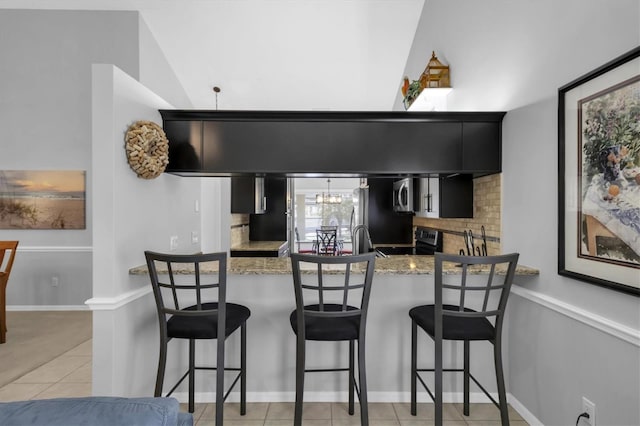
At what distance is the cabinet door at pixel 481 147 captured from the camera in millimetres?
2451

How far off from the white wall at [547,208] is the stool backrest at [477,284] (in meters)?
0.16

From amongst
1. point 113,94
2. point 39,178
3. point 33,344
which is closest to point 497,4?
point 113,94

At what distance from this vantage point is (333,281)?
91.9 inches

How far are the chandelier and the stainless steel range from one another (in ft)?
14.4

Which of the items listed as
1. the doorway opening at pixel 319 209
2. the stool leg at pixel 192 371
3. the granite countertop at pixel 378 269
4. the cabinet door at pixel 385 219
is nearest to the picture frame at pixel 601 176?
the granite countertop at pixel 378 269

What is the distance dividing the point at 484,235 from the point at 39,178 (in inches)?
213

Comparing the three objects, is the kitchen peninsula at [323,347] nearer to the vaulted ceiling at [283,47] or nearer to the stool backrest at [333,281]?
the stool backrest at [333,281]

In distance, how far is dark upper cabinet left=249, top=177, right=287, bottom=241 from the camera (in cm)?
602

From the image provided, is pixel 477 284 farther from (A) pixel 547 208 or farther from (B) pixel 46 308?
(B) pixel 46 308

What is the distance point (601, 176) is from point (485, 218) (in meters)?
1.19

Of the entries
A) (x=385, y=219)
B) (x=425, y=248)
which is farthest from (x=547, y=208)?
(x=385, y=219)

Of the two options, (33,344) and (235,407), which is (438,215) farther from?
(33,344)

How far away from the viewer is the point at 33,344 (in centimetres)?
337

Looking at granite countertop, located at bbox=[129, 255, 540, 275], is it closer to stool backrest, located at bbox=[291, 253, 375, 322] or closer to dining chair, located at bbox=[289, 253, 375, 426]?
stool backrest, located at bbox=[291, 253, 375, 322]
